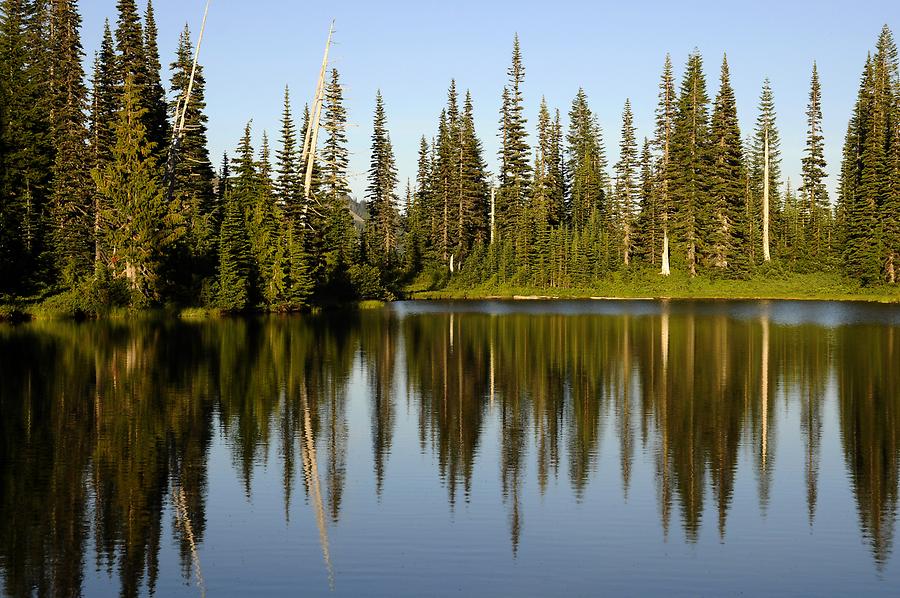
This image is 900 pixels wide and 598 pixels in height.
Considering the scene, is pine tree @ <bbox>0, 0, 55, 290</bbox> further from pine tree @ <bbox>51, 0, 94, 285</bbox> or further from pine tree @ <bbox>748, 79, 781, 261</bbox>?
pine tree @ <bbox>748, 79, 781, 261</bbox>

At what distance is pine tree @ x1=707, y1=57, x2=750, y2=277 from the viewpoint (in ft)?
323

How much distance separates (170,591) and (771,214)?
11141 centimetres

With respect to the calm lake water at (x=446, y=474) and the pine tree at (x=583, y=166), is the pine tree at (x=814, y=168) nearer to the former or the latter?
the pine tree at (x=583, y=166)

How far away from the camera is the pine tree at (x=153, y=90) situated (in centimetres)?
8375

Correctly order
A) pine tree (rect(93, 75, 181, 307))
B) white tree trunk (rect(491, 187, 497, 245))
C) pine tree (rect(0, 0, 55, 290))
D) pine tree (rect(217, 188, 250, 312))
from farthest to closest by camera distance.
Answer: white tree trunk (rect(491, 187, 497, 245)), pine tree (rect(217, 188, 250, 312)), pine tree (rect(93, 75, 181, 307)), pine tree (rect(0, 0, 55, 290))

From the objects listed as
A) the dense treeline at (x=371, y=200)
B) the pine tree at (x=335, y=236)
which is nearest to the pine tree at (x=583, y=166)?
the dense treeline at (x=371, y=200)

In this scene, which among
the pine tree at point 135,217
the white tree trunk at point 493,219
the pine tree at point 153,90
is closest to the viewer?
the pine tree at point 135,217

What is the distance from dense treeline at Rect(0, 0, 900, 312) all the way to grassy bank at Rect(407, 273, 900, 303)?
5.27 feet

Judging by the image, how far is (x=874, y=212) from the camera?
3536 inches

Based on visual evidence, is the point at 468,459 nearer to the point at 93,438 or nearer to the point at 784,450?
the point at 784,450

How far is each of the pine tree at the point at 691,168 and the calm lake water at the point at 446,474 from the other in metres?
63.5

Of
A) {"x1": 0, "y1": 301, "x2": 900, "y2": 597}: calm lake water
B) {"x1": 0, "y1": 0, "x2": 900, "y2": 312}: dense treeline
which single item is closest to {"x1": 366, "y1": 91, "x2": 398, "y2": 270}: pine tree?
{"x1": 0, "y1": 0, "x2": 900, "y2": 312}: dense treeline

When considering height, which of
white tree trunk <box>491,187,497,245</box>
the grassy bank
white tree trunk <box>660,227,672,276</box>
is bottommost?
the grassy bank

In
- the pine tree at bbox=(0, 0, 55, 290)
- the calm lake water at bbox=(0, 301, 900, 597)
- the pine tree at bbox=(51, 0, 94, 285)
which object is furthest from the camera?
the pine tree at bbox=(51, 0, 94, 285)
